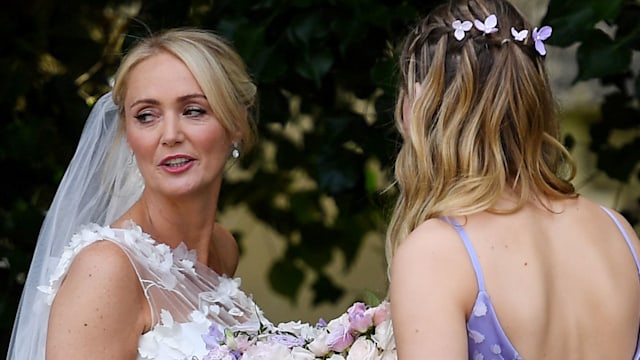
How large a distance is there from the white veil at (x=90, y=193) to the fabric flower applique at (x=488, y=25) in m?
1.33

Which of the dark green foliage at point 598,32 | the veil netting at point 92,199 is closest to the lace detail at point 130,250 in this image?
the veil netting at point 92,199

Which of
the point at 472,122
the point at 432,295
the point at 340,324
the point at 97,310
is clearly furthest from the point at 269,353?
the point at 472,122

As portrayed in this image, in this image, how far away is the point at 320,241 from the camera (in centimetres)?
526

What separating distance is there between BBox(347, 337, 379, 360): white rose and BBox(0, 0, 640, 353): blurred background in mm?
1469

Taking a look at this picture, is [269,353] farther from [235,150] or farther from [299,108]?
[299,108]

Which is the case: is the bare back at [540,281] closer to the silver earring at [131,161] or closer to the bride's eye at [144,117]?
the bride's eye at [144,117]

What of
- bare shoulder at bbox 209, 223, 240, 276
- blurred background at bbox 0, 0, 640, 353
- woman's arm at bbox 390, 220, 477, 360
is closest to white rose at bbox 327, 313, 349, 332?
woman's arm at bbox 390, 220, 477, 360

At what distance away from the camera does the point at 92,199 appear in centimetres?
348

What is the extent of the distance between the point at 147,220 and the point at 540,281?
1.29m

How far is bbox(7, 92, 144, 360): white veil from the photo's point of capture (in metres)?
3.40

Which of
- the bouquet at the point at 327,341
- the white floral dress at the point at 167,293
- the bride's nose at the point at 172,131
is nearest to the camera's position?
the bouquet at the point at 327,341

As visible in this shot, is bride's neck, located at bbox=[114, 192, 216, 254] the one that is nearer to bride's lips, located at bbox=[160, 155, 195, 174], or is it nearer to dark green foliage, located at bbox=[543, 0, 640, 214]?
bride's lips, located at bbox=[160, 155, 195, 174]

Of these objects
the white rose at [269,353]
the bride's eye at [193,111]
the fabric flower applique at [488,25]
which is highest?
the fabric flower applique at [488,25]

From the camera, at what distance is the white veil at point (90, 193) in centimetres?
340
